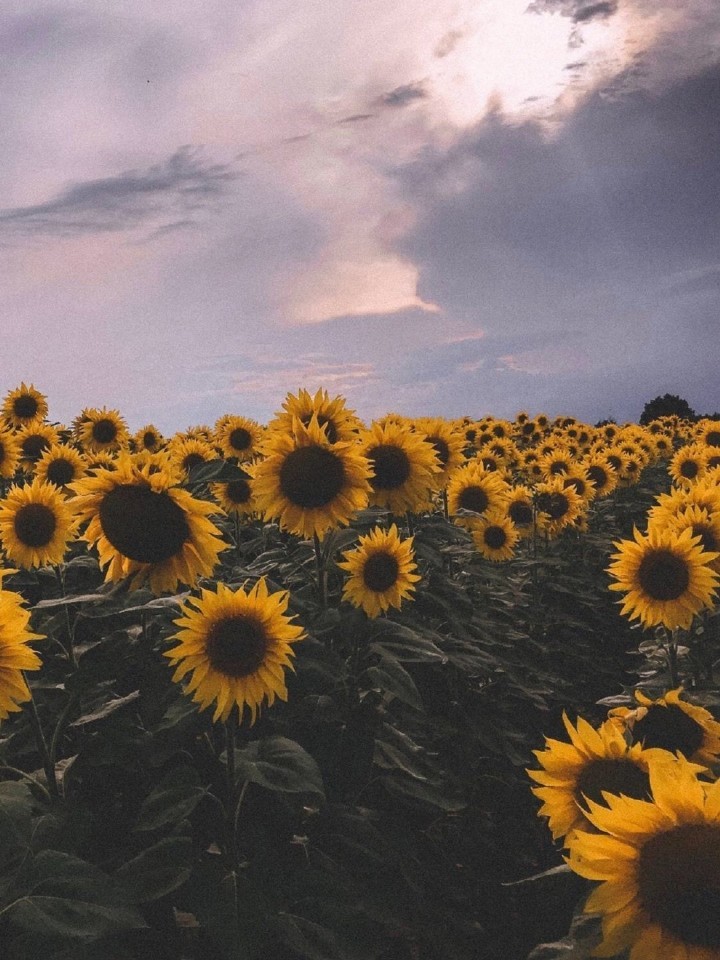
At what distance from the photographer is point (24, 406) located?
12.5 metres

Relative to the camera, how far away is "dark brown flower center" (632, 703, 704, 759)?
9.59ft

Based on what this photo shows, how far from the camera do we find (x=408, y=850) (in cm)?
381

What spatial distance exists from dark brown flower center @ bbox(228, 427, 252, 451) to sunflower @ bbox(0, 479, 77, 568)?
668 centimetres

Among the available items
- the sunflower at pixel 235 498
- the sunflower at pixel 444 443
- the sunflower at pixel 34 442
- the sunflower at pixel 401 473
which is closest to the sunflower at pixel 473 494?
the sunflower at pixel 444 443

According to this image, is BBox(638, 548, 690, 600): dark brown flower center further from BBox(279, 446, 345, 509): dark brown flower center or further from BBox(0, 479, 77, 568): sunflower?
BBox(0, 479, 77, 568): sunflower

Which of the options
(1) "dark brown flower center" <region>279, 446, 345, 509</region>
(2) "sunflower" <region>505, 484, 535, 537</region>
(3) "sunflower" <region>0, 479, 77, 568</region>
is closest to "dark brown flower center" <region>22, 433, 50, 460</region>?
(3) "sunflower" <region>0, 479, 77, 568</region>

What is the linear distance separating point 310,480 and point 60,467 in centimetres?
554

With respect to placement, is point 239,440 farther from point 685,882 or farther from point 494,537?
point 685,882

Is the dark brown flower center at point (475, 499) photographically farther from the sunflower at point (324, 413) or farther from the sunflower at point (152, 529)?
the sunflower at point (152, 529)

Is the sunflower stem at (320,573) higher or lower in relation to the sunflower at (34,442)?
lower

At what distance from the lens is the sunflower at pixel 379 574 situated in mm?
4793

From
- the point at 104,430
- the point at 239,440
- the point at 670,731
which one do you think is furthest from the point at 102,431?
the point at 670,731

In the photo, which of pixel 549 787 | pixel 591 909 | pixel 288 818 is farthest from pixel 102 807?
pixel 591 909

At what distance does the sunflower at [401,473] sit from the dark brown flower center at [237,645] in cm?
214
